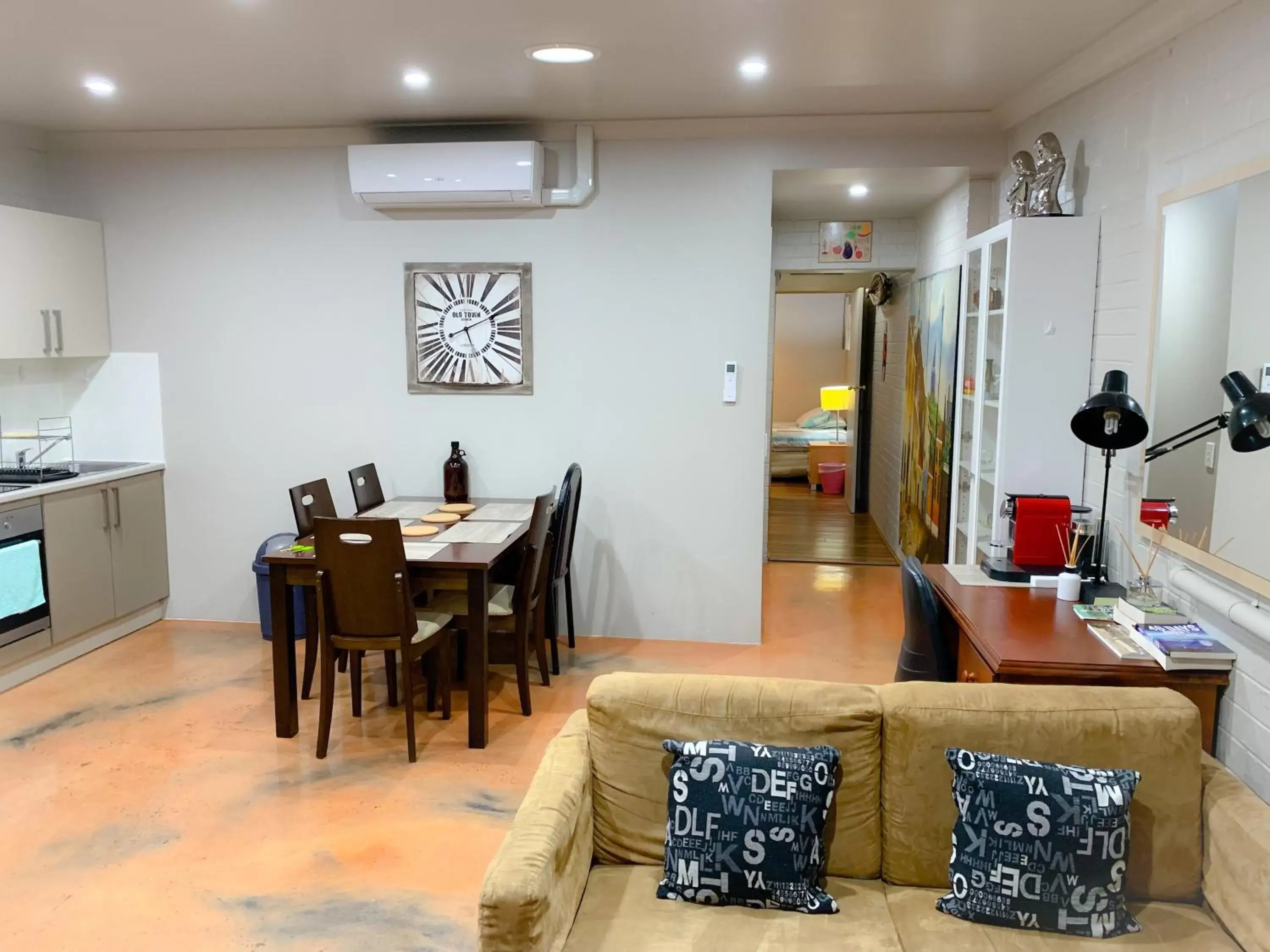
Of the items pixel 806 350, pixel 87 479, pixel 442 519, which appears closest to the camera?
pixel 442 519

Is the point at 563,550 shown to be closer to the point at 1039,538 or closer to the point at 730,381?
the point at 730,381

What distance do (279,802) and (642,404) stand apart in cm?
251

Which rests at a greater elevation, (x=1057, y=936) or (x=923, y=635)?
(x=923, y=635)

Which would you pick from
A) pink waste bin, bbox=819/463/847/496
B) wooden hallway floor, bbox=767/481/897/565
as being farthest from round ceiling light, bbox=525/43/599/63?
pink waste bin, bbox=819/463/847/496

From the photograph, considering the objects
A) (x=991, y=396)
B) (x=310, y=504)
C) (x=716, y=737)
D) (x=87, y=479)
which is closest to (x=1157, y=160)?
(x=991, y=396)

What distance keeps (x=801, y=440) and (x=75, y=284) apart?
7.51 meters

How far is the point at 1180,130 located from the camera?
2.80 metres

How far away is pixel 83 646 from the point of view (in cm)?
468

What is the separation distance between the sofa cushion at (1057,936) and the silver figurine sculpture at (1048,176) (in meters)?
2.50

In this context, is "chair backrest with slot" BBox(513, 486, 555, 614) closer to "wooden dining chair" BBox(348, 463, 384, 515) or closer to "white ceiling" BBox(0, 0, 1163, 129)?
"wooden dining chair" BBox(348, 463, 384, 515)

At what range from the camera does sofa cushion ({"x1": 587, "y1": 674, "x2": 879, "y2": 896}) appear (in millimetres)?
2111

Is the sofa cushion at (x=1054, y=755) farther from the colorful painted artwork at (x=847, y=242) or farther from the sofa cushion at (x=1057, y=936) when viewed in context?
the colorful painted artwork at (x=847, y=242)

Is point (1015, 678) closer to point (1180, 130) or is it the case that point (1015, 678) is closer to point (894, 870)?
point (894, 870)

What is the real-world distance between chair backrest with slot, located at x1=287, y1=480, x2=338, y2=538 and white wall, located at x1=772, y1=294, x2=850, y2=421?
328 inches
